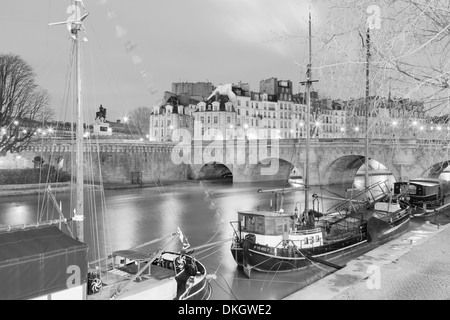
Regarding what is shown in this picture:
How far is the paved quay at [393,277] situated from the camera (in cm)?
701

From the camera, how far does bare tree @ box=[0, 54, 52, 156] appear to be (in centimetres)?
3616

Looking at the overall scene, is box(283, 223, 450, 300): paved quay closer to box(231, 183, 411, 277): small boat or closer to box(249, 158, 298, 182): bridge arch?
box(231, 183, 411, 277): small boat

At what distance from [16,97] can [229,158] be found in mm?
26844

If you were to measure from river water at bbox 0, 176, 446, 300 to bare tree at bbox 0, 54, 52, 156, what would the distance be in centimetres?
722

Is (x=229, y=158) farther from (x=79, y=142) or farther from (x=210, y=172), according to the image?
(x=79, y=142)

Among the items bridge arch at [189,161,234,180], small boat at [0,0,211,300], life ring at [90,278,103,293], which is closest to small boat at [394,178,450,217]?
small boat at [0,0,211,300]

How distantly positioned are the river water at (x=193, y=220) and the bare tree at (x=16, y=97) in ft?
23.7

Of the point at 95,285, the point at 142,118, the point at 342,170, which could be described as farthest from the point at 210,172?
the point at 95,285

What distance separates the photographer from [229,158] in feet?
172

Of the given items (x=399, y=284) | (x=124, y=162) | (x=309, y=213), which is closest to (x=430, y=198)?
(x=309, y=213)

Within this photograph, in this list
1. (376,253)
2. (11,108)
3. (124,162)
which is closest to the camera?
(376,253)
